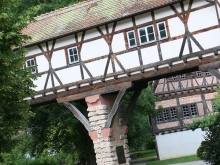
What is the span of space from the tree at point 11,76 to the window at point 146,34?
228 inches

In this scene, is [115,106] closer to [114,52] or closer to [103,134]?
[103,134]

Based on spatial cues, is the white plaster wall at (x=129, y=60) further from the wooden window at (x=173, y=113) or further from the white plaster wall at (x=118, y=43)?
the wooden window at (x=173, y=113)

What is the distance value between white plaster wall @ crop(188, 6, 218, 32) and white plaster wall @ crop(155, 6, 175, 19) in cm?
93

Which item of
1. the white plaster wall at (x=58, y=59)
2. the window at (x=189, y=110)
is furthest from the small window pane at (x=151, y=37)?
the window at (x=189, y=110)

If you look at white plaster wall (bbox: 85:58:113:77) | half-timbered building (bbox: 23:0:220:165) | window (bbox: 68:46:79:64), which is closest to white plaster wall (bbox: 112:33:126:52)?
half-timbered building (bbox: 23:0:220:165)

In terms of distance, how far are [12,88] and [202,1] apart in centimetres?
845

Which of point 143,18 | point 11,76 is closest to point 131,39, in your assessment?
point 143,18

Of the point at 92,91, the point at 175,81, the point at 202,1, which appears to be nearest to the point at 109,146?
the point at 92,91

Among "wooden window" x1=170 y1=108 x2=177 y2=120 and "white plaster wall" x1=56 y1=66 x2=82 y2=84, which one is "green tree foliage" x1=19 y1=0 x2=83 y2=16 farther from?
"white plaster wall" x1=56 y1=66 x2=82 y2=84

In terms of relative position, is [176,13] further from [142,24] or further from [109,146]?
[109,146]

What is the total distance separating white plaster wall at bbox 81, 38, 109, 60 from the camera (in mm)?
20734

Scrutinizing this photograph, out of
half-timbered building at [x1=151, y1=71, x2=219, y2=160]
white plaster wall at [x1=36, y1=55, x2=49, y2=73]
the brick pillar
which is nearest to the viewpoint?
the brick pillar

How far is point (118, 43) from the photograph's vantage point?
20.5 meters

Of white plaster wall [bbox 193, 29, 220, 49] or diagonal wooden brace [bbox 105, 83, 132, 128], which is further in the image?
diagonal wooden brace [bbox 105, 83, 132, 128]
